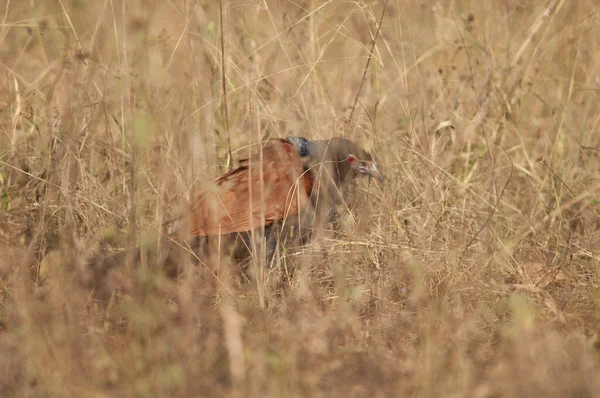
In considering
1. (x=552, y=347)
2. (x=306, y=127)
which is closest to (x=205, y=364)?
(x=552, y=347)

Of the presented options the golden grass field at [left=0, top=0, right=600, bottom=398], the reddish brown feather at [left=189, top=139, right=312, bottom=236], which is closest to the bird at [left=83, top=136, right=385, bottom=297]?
the reddish brown feather at [left=189, top=139, right=312, bottom=236]

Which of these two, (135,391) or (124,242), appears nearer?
(135,391)

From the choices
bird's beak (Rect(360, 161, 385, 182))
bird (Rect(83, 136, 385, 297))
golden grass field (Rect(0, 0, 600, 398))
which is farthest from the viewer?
bird's beak (Rect(360, 161, 385, 182))

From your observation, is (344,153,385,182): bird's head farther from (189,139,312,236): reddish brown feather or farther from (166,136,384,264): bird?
(189,139,312,236): reddish brown feather

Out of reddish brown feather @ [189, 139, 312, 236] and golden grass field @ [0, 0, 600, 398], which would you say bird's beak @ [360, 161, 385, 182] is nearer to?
golden grass field @ [0, 0, 600, 398]

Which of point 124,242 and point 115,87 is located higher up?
point 115,87

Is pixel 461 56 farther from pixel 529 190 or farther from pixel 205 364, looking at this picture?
→ pixel 205 364

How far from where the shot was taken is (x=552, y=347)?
2.55 metres

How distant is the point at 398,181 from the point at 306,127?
615mm

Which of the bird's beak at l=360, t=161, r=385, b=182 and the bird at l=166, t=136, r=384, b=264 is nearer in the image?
the bird at l=166, t=136, r=384, b=264

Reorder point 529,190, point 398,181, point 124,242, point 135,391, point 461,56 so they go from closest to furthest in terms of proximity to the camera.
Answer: point 135,391 → point 124,242 → point 398,181 → point 529,190 → point 461,56

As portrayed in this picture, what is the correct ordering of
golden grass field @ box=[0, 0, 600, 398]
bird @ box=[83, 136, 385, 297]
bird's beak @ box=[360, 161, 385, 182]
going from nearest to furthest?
golden grass field @ box=[0, 0, 600, 398], bird @ box=[83, 136, 385, 297], bird's beak @ box=[360, 161, 385, 182]

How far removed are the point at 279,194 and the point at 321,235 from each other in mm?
296

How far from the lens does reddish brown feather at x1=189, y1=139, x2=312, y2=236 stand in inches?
144
